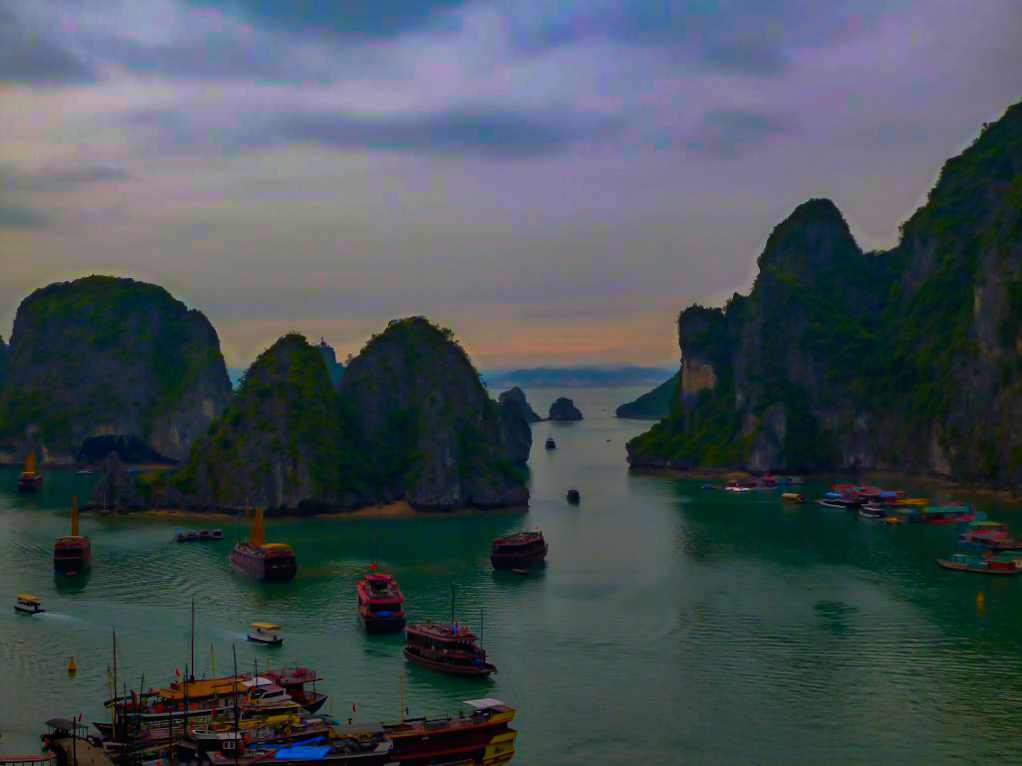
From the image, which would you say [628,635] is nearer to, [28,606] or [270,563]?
[270,563]

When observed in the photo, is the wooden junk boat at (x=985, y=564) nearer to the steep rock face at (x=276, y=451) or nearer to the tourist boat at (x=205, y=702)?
the tourist boat at (x=205, y=702)

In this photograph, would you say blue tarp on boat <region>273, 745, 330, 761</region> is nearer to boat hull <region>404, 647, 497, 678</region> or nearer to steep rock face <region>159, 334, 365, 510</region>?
boat hull <region>404, 647, 497, 678</region>

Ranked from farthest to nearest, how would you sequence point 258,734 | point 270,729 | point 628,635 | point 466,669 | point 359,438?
point 359,438
point 628,635
point 466,669
point 270,729
point 258,734

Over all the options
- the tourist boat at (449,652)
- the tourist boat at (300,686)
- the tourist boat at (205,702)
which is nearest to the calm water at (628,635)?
the tourist boat at (449,652)

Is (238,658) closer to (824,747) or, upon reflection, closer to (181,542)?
(824,747)

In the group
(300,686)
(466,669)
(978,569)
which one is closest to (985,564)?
(978,569)

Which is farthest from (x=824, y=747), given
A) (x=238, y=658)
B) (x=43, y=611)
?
(x=43, y=611)

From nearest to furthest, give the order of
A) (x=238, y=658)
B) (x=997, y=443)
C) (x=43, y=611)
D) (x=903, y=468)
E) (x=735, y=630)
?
(x=238, y=658) → (x=735, y=630) → (x=43, y=611) → (x=997, y=443) → (x=903, y=468)
